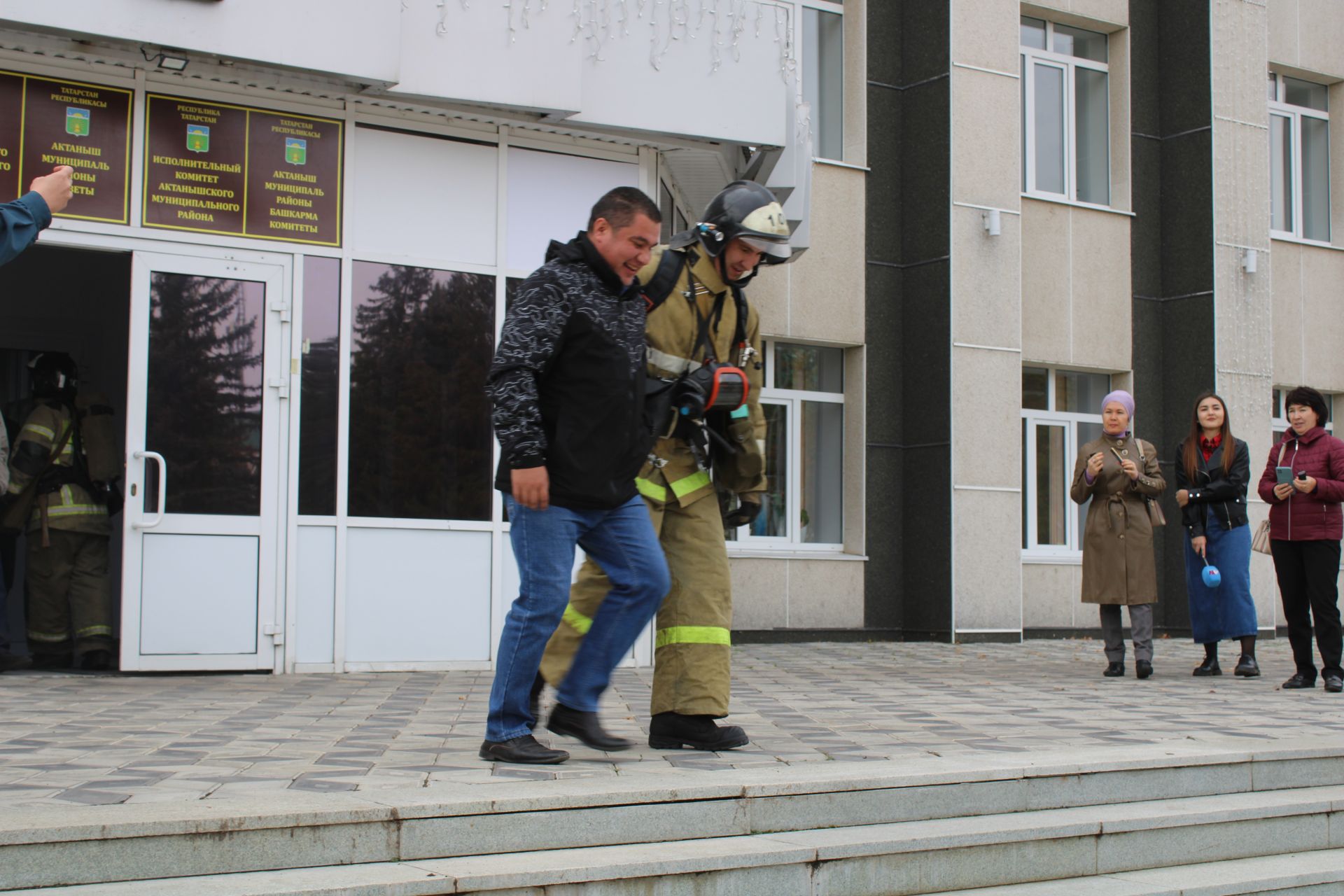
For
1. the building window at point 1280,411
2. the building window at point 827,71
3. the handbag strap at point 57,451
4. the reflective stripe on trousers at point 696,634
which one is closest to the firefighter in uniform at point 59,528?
the handbag strap at point 57,451

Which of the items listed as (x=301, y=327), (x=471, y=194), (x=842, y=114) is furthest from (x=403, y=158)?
(x=842, y=114)

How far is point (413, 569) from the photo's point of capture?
9.52 metres

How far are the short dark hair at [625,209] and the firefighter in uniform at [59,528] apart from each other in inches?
233

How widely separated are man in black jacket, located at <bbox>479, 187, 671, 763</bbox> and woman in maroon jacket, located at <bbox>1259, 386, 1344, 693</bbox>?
5.45 m

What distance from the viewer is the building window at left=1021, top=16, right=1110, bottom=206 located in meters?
15.9

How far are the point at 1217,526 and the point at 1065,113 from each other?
7.44 metres

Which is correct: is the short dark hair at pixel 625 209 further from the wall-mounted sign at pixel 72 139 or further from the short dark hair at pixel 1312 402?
the short dark hair at pixel 1312 402

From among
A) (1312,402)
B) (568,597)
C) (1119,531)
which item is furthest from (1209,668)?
(568,597)

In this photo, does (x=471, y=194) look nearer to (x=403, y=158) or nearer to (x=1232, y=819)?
(x=403, y=158)

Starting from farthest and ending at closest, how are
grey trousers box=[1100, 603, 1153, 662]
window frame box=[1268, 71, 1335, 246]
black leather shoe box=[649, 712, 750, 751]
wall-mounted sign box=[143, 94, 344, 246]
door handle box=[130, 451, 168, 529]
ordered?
window frame box=[1268, 71, 1335, 246] → grey trousers box=[1100, 603, 1153, 662] → wall-mounted sign box=[143, 94, 344, 246] → door handle box=[130, 451, 168, 529] → black leather shoe box=[649, 712, 750, 751]

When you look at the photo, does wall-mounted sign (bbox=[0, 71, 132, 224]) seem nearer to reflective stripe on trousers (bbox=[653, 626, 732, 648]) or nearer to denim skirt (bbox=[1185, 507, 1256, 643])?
reflective stripe on trousers (bbox=[653, 626, 732, 648])

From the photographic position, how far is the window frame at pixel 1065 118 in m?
15.7

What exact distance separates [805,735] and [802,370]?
337 inches

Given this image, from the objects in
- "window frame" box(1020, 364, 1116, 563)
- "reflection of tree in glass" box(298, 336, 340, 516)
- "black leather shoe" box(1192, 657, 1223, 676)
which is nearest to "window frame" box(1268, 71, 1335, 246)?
"window frame" box(1020, 364, 1116, 563)
